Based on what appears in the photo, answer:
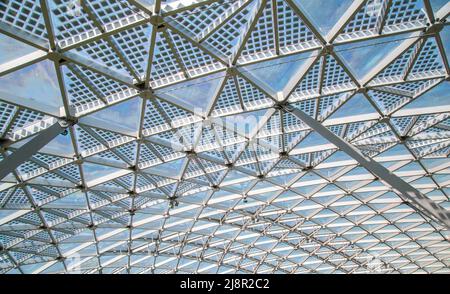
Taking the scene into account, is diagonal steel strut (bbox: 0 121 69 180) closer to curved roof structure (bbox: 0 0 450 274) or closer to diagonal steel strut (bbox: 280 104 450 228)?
curved roof structure (bbox: 0 0 450 274)

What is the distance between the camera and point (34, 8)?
13.1 metres

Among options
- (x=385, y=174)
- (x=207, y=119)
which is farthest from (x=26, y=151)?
(x=385, y=174)

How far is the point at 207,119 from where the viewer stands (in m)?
21.0

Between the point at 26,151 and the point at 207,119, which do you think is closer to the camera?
the point at 26,151

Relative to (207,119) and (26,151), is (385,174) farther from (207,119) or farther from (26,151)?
(26,151)

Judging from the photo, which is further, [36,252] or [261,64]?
[36,252]

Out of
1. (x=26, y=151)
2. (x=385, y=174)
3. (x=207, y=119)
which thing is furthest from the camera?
(x=207, y=119)

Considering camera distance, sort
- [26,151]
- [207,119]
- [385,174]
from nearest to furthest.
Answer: [26,151] < [385,174] < [207,119]

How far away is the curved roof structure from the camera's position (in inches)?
584

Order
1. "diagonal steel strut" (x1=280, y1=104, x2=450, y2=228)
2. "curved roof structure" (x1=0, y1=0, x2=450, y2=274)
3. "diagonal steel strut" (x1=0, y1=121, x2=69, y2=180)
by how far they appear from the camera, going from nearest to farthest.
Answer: "curved roof structure" (x1=0, y1=0, x2=450, y2=274) → "diagonal steel strut" (x1=0, y1=121, x2=69, y2=180) → "diagonal steel strut" (x1=280, y1=104, x2=450, y2=228)

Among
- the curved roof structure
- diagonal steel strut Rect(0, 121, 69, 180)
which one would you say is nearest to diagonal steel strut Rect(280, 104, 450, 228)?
the curved roof structure

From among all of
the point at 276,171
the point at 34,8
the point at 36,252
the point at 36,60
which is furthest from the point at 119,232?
the point at 34,8
